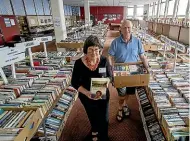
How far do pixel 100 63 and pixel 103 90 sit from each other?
33 cm

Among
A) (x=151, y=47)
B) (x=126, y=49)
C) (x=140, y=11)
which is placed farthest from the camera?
(x=140, y=11)

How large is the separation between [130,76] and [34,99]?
1.17 m

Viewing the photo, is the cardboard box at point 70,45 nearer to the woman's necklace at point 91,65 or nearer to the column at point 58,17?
the column at point 58,17

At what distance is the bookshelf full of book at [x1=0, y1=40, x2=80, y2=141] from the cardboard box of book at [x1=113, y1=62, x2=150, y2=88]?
816mm

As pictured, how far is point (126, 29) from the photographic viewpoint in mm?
2299

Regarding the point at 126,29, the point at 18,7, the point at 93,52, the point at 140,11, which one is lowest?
the point at 93,52

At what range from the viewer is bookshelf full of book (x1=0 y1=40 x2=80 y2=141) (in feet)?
4.74

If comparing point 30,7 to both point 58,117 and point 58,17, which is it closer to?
point 58,17

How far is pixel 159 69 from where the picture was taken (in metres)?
2.76

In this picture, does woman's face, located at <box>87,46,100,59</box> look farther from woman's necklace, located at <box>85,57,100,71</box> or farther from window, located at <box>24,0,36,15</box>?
window, located at <box>24,0,36,15</box>

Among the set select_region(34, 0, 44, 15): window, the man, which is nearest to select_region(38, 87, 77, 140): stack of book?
the man

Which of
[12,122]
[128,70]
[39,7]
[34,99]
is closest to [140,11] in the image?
[39,7]

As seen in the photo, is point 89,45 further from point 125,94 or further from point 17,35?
point 17,35

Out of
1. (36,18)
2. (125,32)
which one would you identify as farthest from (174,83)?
(36,18)
